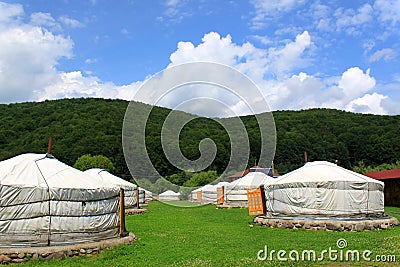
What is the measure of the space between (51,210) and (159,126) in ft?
119

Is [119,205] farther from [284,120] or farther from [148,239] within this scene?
[284,120]

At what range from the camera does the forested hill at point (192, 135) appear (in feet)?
140

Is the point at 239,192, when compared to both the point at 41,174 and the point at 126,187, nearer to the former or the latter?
the point at 126,187

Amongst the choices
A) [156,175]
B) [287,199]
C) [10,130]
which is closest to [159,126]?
[156,175]

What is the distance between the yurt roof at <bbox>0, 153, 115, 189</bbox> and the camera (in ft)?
25.5

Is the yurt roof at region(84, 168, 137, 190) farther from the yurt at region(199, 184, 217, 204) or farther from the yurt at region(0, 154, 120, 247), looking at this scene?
the yurt at region(0, 154, 120, 247)

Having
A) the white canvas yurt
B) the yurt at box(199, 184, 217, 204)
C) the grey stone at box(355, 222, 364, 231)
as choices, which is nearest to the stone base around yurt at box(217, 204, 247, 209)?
the yurt at box(199, 184, 217, 204)

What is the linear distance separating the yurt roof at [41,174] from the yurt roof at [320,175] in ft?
20.6

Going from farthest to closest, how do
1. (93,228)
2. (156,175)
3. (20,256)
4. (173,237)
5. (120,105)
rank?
(120,105)
(156,175)
(173,237)
(93,228)
(20,256)

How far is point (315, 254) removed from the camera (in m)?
7.34

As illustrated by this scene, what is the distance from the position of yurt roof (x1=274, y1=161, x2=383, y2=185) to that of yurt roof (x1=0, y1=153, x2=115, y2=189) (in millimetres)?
6275

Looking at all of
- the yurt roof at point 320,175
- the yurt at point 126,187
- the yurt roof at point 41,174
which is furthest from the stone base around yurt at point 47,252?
the yurt at point 126,187

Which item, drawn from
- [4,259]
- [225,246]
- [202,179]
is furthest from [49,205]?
[202,179]

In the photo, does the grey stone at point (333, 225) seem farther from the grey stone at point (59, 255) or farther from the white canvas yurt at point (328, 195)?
the grey stone at point (59, 255)
